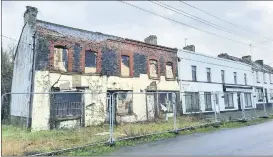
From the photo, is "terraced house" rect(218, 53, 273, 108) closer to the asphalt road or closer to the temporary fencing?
the temporary fencing

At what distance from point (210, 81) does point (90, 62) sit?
15147 millimetres

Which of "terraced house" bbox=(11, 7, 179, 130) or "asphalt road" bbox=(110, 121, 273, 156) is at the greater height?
"terraced house" bbox=(11, 7, 179, 130)

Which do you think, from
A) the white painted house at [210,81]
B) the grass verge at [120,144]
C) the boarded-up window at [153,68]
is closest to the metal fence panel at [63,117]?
the grass verge at [120,144]

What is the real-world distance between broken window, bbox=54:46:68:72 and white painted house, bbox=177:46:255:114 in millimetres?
10730

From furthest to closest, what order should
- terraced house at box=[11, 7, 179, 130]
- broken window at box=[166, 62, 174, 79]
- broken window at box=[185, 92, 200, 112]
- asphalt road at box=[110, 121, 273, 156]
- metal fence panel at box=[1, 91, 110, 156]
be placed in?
1. broken window at box=[185, 92, 200, 112]
2. broken window at box=[166, 62, 174, 79]
3. terraced house at box=[11, 7, 179, 130]
4. metal fence panel at box=[1, 91, 110, 156]
5. asphalt road at box=[110, 121, 273, 156]

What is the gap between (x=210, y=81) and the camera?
95.5ft

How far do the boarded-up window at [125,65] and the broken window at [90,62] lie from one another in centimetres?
258

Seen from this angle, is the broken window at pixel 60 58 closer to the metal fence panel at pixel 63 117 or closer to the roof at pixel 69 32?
the roof at pixel 69 32

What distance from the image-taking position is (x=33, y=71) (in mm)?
16625

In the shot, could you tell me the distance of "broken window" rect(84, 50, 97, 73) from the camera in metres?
19.0

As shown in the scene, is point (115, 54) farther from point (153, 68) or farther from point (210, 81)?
point (210, 81)

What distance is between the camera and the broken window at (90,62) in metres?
19.0

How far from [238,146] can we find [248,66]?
97.5 feet

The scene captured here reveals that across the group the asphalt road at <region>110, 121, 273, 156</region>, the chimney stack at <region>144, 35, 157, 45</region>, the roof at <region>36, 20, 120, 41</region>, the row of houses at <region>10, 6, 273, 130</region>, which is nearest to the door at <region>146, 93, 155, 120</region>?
the row of houses at <region>10, 6, 273, 130</region>
